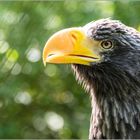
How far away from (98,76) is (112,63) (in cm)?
11

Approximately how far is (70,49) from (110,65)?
0.24 meters

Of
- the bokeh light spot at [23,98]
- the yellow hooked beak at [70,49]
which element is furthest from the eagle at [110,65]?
the bokeh light spot at [23,98]

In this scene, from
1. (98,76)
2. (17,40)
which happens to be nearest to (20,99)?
(17,40)

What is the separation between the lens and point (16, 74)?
637 centimetres

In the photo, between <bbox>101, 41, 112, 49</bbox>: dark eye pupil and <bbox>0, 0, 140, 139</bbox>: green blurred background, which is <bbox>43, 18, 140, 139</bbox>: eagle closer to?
<bbox>101, 41, 112, 49</bbox>: dark eye pupil

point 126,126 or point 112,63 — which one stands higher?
point 112,63

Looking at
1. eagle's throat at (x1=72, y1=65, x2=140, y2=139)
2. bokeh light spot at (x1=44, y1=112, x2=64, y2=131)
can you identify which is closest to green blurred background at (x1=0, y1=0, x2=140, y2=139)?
bokeh light spot at (x1=44, y1=112, x2=64, y2=131)

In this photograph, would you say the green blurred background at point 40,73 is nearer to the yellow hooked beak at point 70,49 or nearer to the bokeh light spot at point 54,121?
the bokeh light spot at point 54,121

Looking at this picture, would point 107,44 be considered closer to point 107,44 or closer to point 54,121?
point 107,44

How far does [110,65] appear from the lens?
14.4 feet

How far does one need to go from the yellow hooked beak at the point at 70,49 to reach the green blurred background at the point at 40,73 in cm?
114

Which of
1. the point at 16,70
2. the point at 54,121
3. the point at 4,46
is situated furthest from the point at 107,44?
the point at 54,121

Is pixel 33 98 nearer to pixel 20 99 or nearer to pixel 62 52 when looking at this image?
pixel 20 99

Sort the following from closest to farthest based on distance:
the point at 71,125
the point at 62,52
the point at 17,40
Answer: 1. the point at 62,52
2. the point at 17,40
3. the point at 71,125
